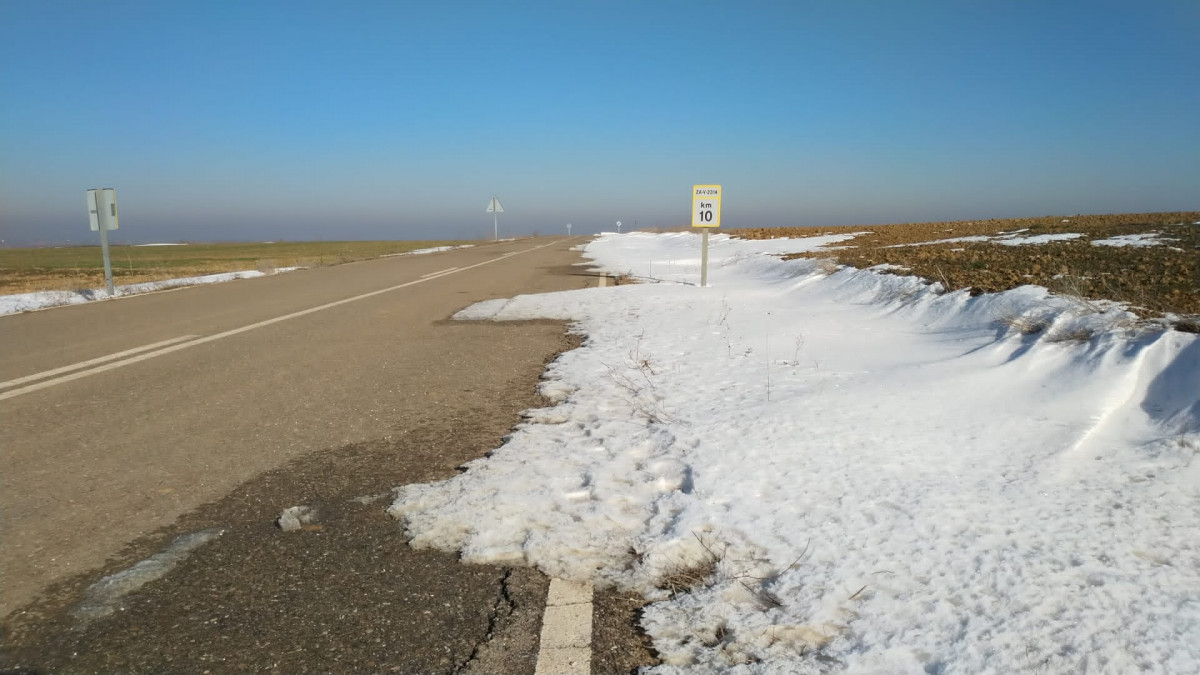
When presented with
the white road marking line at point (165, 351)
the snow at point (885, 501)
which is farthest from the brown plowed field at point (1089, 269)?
the white road marking line at point (165, 351)

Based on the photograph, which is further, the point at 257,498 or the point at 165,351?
the point at 165,351

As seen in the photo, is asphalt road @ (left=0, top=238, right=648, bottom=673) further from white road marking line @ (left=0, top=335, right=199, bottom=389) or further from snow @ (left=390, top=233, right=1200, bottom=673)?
snow @ (left=390, top=233, right=1200, bottom=673)

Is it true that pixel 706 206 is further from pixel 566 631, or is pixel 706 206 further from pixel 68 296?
pixel 68 296

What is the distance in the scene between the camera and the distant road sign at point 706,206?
40.1 ft

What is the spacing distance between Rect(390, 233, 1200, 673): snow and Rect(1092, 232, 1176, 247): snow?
8.69 m

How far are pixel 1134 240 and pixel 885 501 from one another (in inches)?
561

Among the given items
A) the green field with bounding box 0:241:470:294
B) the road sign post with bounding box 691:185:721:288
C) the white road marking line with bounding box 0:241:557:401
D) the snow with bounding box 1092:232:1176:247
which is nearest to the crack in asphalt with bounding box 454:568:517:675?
the white road marking line with bounding box 0:241:557:401

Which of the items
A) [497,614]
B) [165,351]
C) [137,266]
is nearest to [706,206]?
[165,351]

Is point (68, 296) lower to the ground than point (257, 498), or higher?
higher

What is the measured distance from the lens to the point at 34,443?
442 cm

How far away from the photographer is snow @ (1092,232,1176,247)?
1255cm

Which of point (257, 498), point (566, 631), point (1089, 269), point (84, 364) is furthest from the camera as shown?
point (1089, 269)

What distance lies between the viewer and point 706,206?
12.4 meters

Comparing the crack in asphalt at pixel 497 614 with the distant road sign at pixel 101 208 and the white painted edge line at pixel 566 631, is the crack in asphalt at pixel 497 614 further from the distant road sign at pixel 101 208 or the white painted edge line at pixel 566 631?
the distant road sign at pixel 101 208
